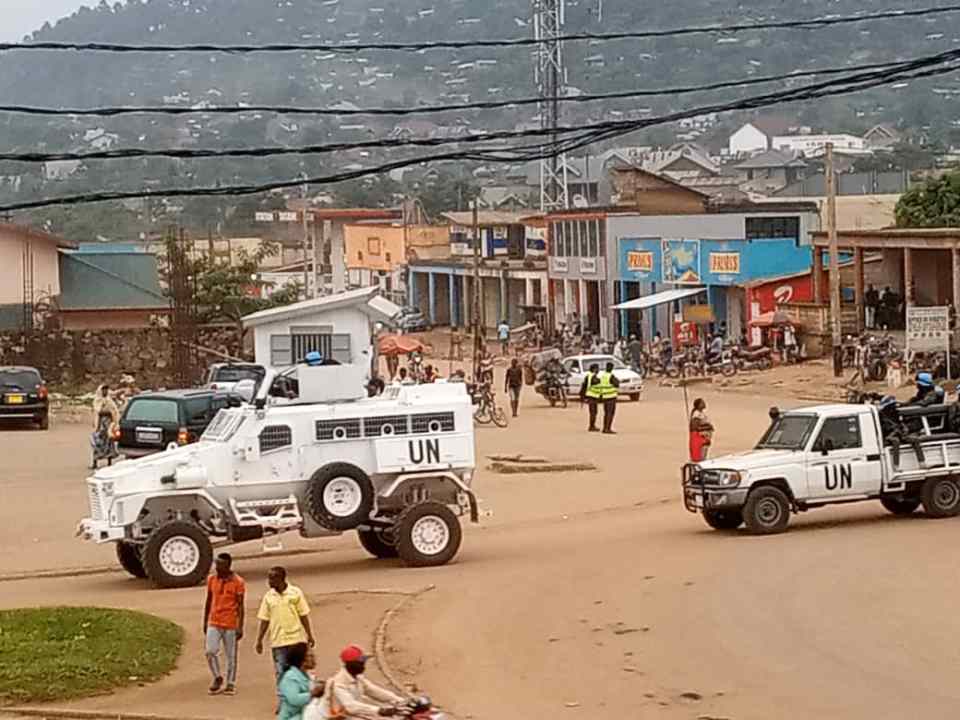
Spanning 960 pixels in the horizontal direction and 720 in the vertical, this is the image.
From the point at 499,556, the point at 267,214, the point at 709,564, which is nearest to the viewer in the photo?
the point at 709,564

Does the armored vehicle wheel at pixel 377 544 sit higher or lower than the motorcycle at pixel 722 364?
lower

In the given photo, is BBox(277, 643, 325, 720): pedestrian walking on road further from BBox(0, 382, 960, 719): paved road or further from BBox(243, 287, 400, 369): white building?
BBox(243, 287, 400, 369): white building

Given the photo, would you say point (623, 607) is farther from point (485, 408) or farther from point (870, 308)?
point (870, 308)

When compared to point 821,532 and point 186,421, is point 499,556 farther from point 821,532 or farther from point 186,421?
point 186,421

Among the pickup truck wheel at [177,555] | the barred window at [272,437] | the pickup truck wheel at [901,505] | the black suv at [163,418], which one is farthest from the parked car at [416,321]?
the pickup truck wheel at [177,555]

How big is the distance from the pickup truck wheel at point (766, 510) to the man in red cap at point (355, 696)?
508 inches

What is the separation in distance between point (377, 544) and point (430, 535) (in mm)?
1402

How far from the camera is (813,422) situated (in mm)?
25859

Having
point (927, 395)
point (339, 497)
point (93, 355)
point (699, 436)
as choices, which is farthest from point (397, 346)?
point (339, 497)

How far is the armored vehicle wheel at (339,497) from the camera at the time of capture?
75.4 ft

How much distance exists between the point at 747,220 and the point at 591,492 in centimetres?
4283

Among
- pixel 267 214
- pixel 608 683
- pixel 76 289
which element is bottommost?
pixel 608 683

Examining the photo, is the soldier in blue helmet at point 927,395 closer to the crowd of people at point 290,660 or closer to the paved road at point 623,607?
the paved road at point 623,607

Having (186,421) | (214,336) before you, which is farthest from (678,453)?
(214,336)
